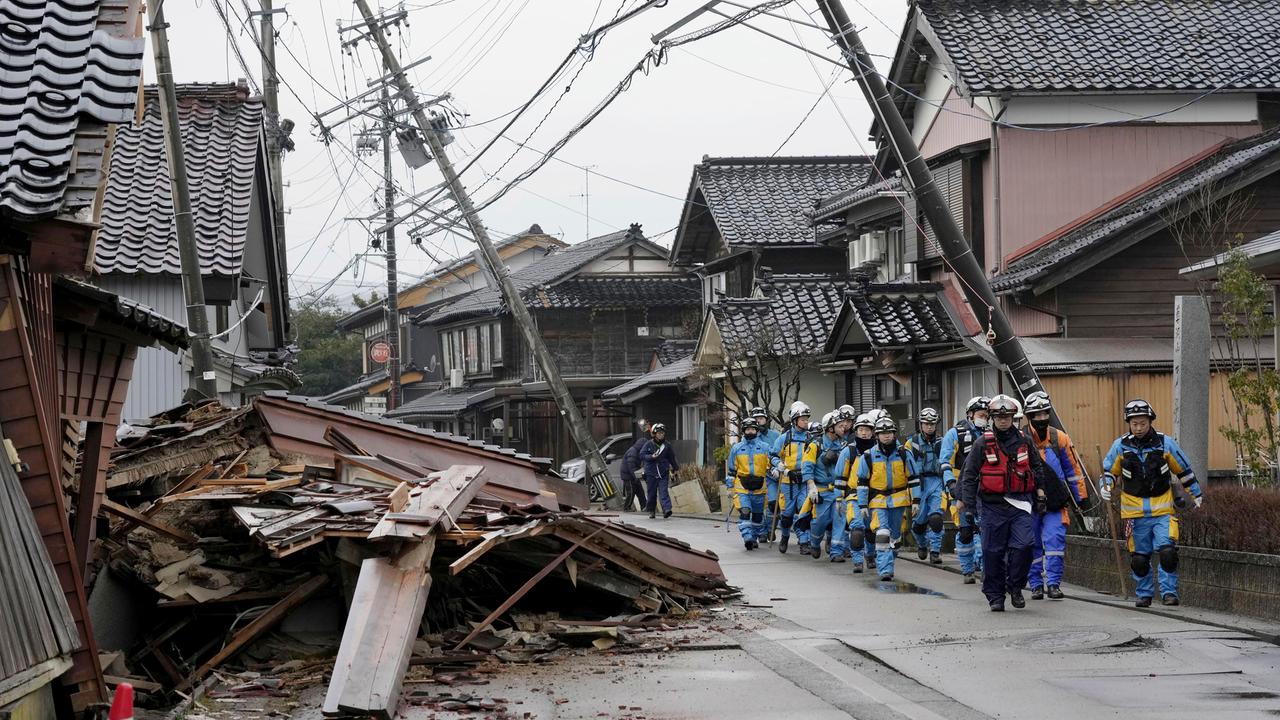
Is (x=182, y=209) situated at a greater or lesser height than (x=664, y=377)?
greater

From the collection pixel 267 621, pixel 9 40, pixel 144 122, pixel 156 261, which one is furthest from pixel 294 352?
pixel 9 40

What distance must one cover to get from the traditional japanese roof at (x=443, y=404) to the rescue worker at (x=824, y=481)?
91.9 feet

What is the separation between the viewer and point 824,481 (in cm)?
1964

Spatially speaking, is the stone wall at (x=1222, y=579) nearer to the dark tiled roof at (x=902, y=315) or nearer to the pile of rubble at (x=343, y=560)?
the pile of rubble at (x=343, y=560)

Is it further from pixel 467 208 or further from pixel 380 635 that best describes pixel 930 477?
pixel 467 208

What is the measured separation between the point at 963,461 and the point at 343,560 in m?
7.91

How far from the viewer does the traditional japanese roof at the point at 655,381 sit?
129 feet

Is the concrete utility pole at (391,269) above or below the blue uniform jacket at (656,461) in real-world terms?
above

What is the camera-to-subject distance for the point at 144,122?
947 inches

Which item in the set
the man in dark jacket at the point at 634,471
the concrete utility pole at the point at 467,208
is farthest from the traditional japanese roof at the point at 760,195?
the concrete utility pole at the point at 467,208

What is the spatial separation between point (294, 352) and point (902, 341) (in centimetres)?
1308

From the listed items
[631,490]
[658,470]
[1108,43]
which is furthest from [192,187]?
[1108,43]

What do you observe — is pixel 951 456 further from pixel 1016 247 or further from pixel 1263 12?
pixel 1263 12

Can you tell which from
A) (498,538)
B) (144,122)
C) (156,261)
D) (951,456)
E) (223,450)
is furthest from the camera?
(144,122)
